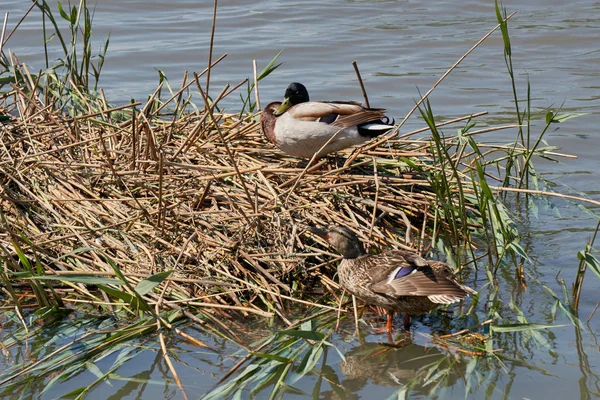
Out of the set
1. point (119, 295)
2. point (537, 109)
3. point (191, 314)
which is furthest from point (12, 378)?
point (537, 109)

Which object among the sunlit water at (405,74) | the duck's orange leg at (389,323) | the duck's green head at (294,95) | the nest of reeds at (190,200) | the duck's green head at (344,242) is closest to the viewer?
the sunlit water at (405,74)

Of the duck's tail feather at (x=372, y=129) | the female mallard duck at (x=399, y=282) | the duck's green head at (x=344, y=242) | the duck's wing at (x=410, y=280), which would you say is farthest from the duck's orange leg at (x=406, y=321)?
the duck's tail feather at (x=372, y=129)

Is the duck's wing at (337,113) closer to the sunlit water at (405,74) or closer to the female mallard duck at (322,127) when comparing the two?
the female mallard duck at (322,127)

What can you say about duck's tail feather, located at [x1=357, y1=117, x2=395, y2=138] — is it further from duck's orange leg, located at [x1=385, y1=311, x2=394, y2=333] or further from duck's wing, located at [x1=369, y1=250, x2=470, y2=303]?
duck's orange leg, located at [x1=385, y1=311, x2=394, y2=333]

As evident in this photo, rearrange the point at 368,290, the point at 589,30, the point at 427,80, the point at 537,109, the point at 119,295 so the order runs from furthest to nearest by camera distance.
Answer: the point at 589,30 → the point at 427,80 → the point at 537,109 → the point at 368,290 → the point at 119,295

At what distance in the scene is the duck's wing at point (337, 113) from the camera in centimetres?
562

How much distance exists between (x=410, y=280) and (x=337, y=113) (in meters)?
1.91

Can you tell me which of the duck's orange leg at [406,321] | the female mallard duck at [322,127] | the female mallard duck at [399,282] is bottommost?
the duck's orange leg at [406,321]

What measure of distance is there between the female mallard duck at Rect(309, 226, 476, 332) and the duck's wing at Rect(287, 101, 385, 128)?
1.36 meters

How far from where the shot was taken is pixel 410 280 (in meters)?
4.08

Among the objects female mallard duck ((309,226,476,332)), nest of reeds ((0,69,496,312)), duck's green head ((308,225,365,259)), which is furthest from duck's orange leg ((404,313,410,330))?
nest of reeds ((0,69,496,312))

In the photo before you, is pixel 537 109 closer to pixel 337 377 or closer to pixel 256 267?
pixel 256 267

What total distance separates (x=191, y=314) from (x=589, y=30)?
8.89 m

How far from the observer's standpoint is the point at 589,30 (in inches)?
452
